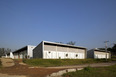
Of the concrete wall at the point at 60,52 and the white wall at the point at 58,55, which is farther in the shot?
the concrete wall at the point at 60,52

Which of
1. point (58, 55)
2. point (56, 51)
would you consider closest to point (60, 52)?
point (58, 55)

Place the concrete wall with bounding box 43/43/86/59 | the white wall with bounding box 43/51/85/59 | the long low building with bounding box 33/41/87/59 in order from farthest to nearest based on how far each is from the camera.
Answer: the concrete wall with bounding box 43/43/86/59, the white wall with bounding box 43/51/85/59, the long low building with bounding box 33/41/87/59

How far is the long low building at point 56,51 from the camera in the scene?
32.5 m

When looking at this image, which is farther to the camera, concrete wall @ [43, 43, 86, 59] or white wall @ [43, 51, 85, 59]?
concrete wall @ [43, 43, 86, 59]

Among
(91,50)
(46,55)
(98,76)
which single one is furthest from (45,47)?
(91,50)

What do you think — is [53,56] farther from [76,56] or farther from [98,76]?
[98,76]

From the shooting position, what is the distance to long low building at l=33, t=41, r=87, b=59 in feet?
107

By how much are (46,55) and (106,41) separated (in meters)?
29.0

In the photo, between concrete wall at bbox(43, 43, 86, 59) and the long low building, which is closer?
the long low building

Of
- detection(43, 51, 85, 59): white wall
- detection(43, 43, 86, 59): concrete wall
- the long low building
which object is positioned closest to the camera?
the long low building

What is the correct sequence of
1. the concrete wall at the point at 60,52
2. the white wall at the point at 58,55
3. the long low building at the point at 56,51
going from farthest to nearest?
the concrete wall at the point at 60,52 < the white wall at the point at 58,55 < the long low building at the point at 56,51

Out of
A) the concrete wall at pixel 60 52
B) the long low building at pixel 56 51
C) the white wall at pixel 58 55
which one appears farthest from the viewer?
the concrete wall at pixel 60 52

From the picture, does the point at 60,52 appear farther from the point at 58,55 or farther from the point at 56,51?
the point at 56,51

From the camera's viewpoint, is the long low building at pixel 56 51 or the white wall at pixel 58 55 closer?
the long low building at pixel 56 51
